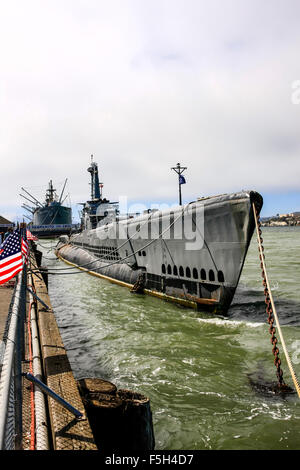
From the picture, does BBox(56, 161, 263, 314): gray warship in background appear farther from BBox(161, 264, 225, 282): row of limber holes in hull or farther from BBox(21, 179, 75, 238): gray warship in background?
BBox(21, 179, 75, 238): gray warship in background

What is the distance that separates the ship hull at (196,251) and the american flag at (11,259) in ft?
10.7

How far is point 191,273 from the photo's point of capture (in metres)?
12.5

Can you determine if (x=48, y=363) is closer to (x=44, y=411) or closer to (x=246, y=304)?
(x=44, y=411)

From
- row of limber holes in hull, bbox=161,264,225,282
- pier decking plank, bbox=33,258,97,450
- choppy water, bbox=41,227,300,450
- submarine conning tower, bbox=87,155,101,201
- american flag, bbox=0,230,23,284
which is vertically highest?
submarine conning tower, bbox=87,155,101,201

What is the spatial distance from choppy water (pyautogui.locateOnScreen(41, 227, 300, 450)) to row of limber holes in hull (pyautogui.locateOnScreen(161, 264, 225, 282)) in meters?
1.39

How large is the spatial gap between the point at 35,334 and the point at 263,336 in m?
6.84

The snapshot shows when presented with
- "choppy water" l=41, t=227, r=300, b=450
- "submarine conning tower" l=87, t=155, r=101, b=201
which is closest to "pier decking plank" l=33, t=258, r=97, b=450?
"choppy water" l=41, t=227, r=300, b=450

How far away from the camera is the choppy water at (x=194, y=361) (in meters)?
5.24

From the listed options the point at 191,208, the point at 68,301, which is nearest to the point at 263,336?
the point at 191,208

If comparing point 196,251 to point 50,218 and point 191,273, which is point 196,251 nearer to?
point 191,273

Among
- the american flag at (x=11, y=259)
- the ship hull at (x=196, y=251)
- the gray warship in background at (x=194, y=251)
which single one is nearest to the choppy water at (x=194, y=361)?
the gray warship in background at (x=194, y=251)

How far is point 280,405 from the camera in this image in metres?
5.80

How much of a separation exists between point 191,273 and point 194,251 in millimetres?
958

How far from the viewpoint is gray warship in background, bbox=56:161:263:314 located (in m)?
10.3
